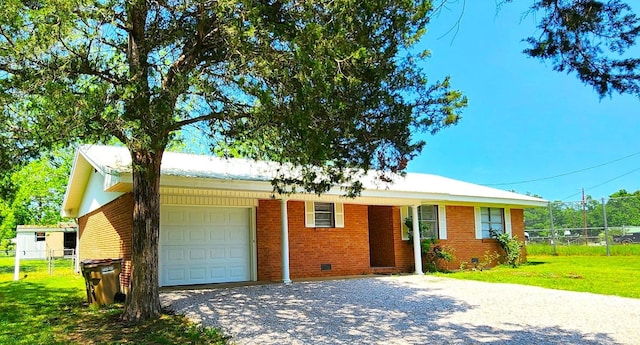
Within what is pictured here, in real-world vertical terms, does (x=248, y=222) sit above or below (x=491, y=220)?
above

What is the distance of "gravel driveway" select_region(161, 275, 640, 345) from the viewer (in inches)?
280

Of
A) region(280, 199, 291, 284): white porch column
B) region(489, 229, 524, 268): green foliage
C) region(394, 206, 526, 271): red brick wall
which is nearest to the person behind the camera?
region(280, 199, 291, 284): white porch column

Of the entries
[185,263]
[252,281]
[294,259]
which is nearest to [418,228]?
[294,259]

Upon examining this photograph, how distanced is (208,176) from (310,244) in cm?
435

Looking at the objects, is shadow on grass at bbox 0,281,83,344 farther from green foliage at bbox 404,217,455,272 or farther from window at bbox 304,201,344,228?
green foliage at bbox 404,217,455,272

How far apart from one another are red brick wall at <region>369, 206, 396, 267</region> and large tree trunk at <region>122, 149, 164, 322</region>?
9819 mm

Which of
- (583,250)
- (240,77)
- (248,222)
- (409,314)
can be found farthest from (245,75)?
(583,250)

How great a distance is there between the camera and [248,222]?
1400 cm

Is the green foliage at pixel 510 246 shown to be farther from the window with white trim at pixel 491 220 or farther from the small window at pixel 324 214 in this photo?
the small window at pixel 324 214

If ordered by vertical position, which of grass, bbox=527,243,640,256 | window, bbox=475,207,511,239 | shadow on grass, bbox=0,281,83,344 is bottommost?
grass, bbox=527,243,640,256

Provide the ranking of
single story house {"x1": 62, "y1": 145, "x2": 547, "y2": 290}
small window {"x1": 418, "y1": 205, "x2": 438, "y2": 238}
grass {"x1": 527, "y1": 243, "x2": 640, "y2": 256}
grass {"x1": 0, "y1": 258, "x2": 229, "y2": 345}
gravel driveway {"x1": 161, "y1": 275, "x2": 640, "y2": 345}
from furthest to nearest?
1. grass {"x1": 527, "y1": 243, "x2": 640, "y2": 256}
2. small window {"x1": 418, "y1": 205, "x2": 438, "y2": 238}
3. single story house {"x1": 62, "y1": 145, "x2": 547, "y2": 290}
4. grass {"x1": 0, "y1": 258, "x2": 229, "y2": 345}
5. gravel driveway {"x1": 161, "y1": 275, "x2": 640, "y2": 345}

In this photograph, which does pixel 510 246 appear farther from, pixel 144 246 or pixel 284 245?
pixel 144 246

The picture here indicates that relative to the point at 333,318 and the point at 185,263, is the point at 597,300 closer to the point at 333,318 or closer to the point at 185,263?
the point at 333,318

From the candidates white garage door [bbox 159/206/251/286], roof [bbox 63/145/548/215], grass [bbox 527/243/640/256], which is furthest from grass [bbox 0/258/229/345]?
grass [bbox 527/243/640/256]
